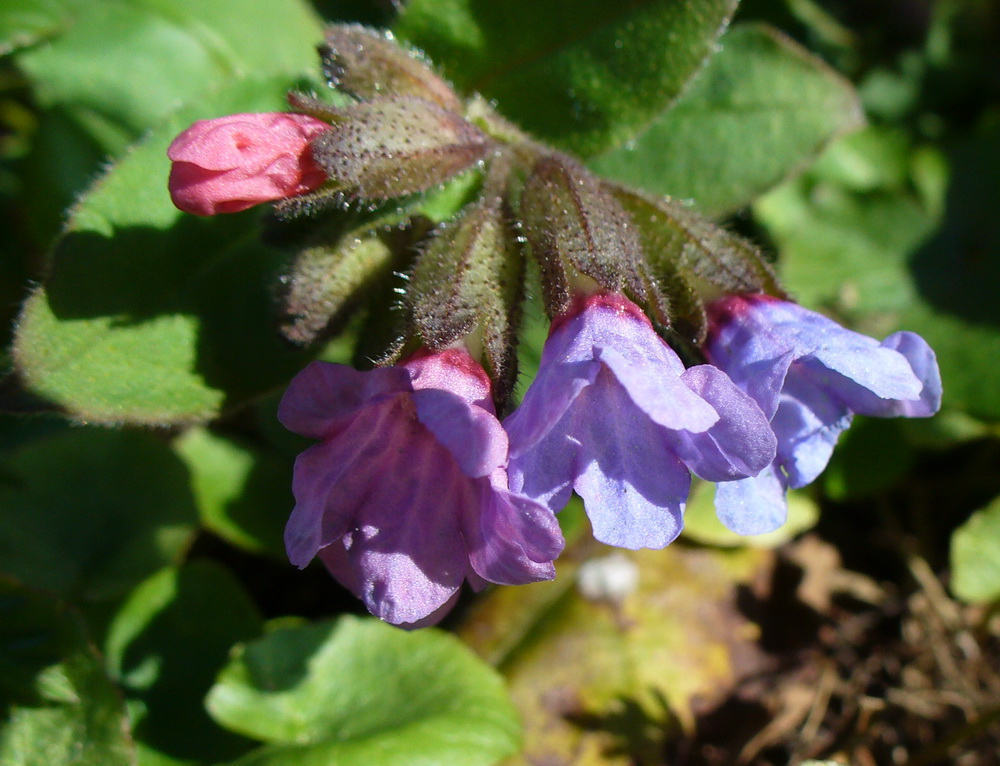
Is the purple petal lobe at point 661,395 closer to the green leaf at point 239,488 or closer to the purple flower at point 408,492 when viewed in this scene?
the purple flower at point 408,492

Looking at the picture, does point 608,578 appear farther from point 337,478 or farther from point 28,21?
point 28,21

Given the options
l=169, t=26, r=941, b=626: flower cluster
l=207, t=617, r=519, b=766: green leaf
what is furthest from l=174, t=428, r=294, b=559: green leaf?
l=169, t=26, r=941, b=626: flower cluster

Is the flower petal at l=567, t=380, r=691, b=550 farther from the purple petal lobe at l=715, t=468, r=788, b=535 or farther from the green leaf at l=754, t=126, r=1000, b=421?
the green leaf at l=754, t=126, r=1000, b=421

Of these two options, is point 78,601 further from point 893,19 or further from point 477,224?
point 893,19

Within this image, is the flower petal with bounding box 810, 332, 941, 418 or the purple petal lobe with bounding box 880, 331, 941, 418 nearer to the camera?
the flower petal with bounding box 810, 332, 941, 418

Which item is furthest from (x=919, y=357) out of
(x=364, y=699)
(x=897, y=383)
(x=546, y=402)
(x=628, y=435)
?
(x=364, y=699)

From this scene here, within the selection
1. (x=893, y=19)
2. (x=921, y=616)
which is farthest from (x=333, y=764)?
(x=893, y=19)

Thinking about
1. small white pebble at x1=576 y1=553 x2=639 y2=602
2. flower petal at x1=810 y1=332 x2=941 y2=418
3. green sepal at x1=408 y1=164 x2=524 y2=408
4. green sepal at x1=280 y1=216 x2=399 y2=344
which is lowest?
small white pebble at x1=576 y1=553 x2=639 y2=602

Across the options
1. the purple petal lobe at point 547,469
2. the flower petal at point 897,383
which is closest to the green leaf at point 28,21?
the purple petal lobe at point 547,469
